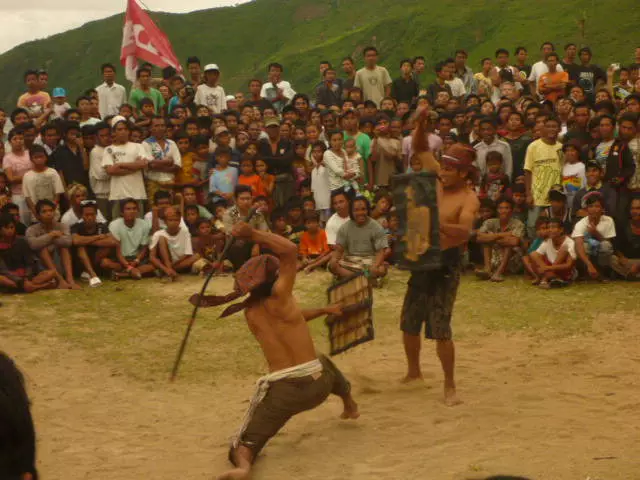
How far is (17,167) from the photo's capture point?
1241 cm

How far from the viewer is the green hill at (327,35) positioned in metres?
24.7

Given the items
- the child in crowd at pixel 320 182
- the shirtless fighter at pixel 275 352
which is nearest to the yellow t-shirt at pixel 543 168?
the child in crowd at pixel 320 182

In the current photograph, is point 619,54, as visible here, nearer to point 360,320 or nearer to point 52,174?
point 52,174

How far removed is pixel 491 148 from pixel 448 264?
18.3 ft

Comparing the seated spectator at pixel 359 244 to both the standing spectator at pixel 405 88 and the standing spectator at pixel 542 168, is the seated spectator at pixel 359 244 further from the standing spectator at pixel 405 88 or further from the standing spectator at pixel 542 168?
the standing spectator at pixel 405 88

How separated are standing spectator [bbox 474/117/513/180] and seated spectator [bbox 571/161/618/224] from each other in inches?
46.4

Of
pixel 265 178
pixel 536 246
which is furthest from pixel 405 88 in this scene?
pixel 536 246

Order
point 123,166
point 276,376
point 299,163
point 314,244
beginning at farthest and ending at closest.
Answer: point 299,163, point 123,166, point 314,244, point 276,376

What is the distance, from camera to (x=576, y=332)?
945 centimetres

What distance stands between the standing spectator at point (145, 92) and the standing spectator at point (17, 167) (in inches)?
97.4

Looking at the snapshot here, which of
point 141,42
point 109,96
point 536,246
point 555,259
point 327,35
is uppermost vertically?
point 327,35

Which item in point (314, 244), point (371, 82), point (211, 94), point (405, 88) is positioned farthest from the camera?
point (371, 82)

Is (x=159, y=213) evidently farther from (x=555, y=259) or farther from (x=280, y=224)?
(x=555, y=259)

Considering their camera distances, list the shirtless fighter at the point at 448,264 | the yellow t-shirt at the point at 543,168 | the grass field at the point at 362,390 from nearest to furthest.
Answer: the grass field at the point at 362,390 → the shirtless fighter at the point at 448,264 → the yellow t-shirt at the point at 543,168
